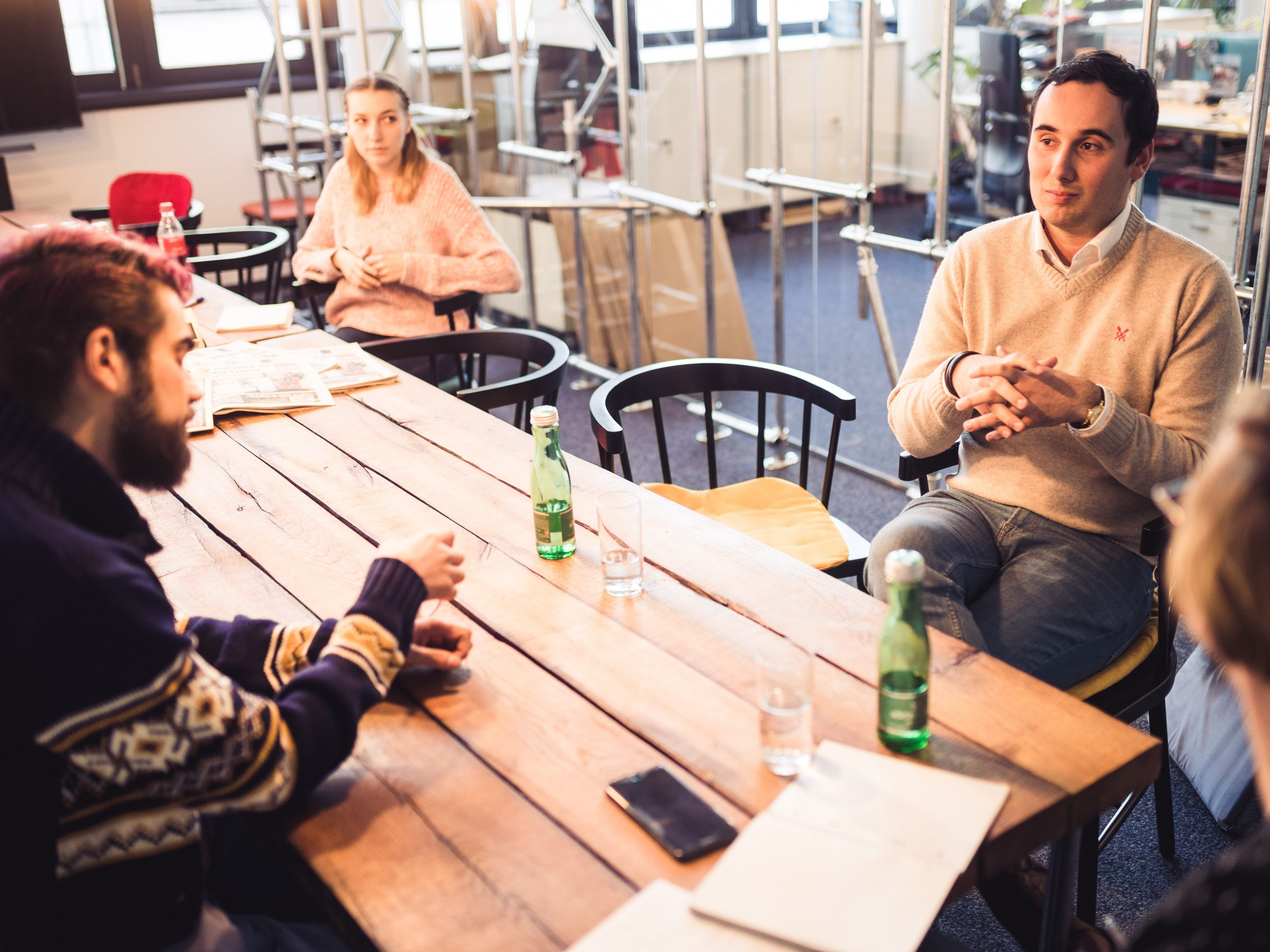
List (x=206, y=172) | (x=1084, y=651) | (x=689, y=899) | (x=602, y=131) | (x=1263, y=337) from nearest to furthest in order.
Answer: (x=689, y=899)
(x=1084, y=651)
(x=1263, y=337)
(x=602, y=131)
(x=206, y=172)

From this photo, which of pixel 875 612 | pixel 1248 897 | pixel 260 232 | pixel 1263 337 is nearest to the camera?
pixel 1248 897

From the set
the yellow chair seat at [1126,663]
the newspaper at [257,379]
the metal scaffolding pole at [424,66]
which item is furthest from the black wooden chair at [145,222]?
the yellow chair seat at [1126,663]

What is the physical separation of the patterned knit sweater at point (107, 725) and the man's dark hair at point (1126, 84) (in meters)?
1.48

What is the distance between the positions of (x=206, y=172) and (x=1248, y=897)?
653 cm

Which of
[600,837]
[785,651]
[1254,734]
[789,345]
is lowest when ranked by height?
[789,345]

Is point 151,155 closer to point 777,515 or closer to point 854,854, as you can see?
point 777,515

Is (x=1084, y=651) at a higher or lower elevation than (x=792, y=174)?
lower

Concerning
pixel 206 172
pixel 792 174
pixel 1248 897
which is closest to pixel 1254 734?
pixel 1248 897

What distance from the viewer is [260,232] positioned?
412cm

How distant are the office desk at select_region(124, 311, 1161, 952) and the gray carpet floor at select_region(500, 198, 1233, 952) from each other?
5.05 ft

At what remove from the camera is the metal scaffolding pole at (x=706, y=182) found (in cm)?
360

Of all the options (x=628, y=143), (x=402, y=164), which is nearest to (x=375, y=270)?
(x=402, y=164)

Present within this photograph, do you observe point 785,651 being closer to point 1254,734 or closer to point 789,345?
point 1254,734

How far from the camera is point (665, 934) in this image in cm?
94
